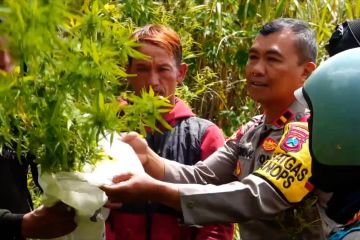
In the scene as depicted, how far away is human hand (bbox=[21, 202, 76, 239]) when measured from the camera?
5.97 ft

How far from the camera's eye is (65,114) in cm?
140

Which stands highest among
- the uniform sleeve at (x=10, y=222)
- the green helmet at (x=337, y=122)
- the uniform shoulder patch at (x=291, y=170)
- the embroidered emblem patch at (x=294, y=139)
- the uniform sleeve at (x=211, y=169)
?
the green helmet at (x=337, y=122)

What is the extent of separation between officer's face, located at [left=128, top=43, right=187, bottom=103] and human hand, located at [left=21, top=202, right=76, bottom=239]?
26.8 inches

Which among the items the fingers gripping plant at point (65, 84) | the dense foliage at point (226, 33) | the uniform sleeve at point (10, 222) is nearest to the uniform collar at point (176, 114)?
the uniform sleeve at point (10, 222)

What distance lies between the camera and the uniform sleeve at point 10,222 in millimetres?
2016

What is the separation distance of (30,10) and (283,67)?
53.8 inches

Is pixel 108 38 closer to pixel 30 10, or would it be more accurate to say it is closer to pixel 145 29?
pixel 30 10

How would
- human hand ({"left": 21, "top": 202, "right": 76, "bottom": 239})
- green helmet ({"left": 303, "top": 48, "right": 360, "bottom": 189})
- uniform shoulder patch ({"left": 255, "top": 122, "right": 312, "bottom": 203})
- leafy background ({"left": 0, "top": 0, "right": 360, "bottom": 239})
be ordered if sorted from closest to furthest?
leafy background ({"left": 0, "top": 0, "right": 360, "bottom": 239}) < green helmet ({"left": 303, "top": 48, "right": 360, "bottom": 189}) < human hand ({"left": 21, "top": 202, "right": 76, "bottom": 239}) < uniform shoulder patch ({"left": 255, "top": 122, "right": 312, "bottom": 203})

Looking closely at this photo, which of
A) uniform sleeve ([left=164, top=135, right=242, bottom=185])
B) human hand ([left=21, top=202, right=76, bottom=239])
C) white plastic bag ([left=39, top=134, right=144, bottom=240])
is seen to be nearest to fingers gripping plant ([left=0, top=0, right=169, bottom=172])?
white plastic bag ([left=39, top=134, right=144, bottom=240])

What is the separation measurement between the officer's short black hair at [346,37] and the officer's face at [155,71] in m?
0.56

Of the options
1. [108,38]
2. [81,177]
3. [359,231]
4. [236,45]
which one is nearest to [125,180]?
[81,177]

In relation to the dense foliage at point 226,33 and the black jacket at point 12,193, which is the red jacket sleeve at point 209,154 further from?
the dense foliage at point 226,33

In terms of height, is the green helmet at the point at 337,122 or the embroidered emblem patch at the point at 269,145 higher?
the green helmet at the point at 337,122

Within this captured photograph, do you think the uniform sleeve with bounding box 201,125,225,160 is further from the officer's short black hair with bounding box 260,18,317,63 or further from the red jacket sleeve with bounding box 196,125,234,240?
the officer's short black hair with bounding box 260,18,317,63
